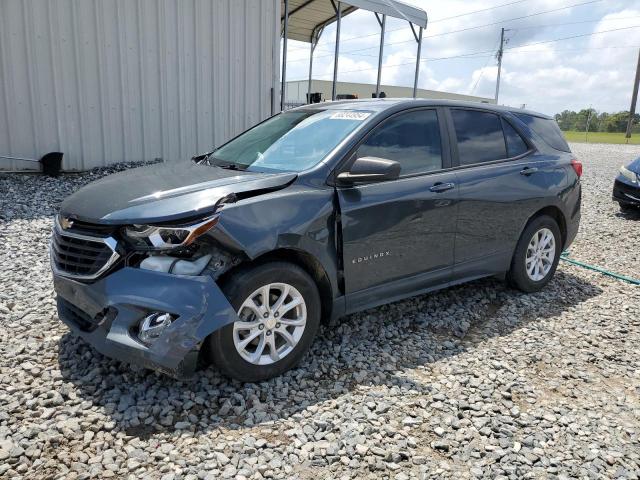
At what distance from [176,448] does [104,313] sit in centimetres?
85

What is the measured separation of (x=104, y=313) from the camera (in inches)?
112

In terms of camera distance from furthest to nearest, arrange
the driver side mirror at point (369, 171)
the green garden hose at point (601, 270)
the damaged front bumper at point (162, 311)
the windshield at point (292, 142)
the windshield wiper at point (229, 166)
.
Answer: the green garden hose at point (601, 270), the windshield wiper at point (229, 166), the windshield at point (292, 142), the driver side mirror at point (369, 171), the damaged front bumper at point (162, 311)

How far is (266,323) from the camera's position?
10.0ft

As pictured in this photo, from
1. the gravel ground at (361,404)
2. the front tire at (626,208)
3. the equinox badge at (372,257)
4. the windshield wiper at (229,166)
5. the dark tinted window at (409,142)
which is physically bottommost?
the gravel ground at (361,404)

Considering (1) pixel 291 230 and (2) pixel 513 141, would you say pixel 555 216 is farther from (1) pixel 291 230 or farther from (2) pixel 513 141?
(1) pixel 291 230

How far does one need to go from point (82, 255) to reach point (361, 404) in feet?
6.06

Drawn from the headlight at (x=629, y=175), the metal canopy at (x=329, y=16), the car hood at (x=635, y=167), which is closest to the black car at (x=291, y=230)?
the headlight at (x=629, y=175)

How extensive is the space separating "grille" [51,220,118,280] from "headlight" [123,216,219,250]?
164 millimetres

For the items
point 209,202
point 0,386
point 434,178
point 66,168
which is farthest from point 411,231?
point 66,168

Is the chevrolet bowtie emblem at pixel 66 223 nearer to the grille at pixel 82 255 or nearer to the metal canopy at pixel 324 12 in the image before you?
the grille at pixel 82 255

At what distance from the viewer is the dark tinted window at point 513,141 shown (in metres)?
4.62

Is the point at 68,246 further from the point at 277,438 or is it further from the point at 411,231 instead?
the point at 411,231

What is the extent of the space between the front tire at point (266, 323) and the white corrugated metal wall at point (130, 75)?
728cm

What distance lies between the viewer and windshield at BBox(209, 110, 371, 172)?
11.7 feet
